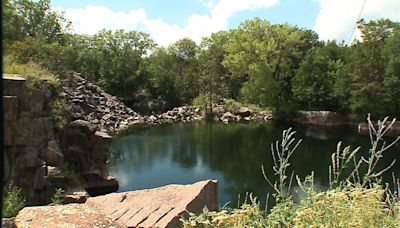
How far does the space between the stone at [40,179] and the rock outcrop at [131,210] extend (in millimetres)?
6963

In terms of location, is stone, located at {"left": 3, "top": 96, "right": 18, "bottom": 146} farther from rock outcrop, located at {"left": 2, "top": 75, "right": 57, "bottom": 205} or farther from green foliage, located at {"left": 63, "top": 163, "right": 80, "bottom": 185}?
green foliage, located at {"left": 63, "top": 163, "right": 80, "bottom": 185}

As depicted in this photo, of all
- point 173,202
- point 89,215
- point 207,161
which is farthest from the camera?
point 207,161

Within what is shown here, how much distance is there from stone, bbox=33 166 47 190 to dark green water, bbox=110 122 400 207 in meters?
4.66

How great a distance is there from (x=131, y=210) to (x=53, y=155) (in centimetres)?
867

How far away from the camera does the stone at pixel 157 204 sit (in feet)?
12.9

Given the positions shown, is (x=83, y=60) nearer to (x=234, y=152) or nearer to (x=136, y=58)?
(x=136, y=58)

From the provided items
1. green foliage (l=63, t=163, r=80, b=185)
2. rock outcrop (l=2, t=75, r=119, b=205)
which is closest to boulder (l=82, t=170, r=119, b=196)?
rock outcrop (l=2, t=75, r=119, b=205)

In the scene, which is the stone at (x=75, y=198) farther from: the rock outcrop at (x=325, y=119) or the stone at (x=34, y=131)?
the rock outcrop at (x=325, y=119)

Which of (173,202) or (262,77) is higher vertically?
(262,77)

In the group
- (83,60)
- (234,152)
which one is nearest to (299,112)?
(234,152)

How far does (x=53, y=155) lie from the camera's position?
1204 centimetres

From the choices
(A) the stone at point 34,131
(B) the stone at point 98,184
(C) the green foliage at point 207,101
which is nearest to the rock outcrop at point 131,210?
(A) the stone at point 34,131

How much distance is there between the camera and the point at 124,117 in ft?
111

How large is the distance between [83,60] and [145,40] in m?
8.52
